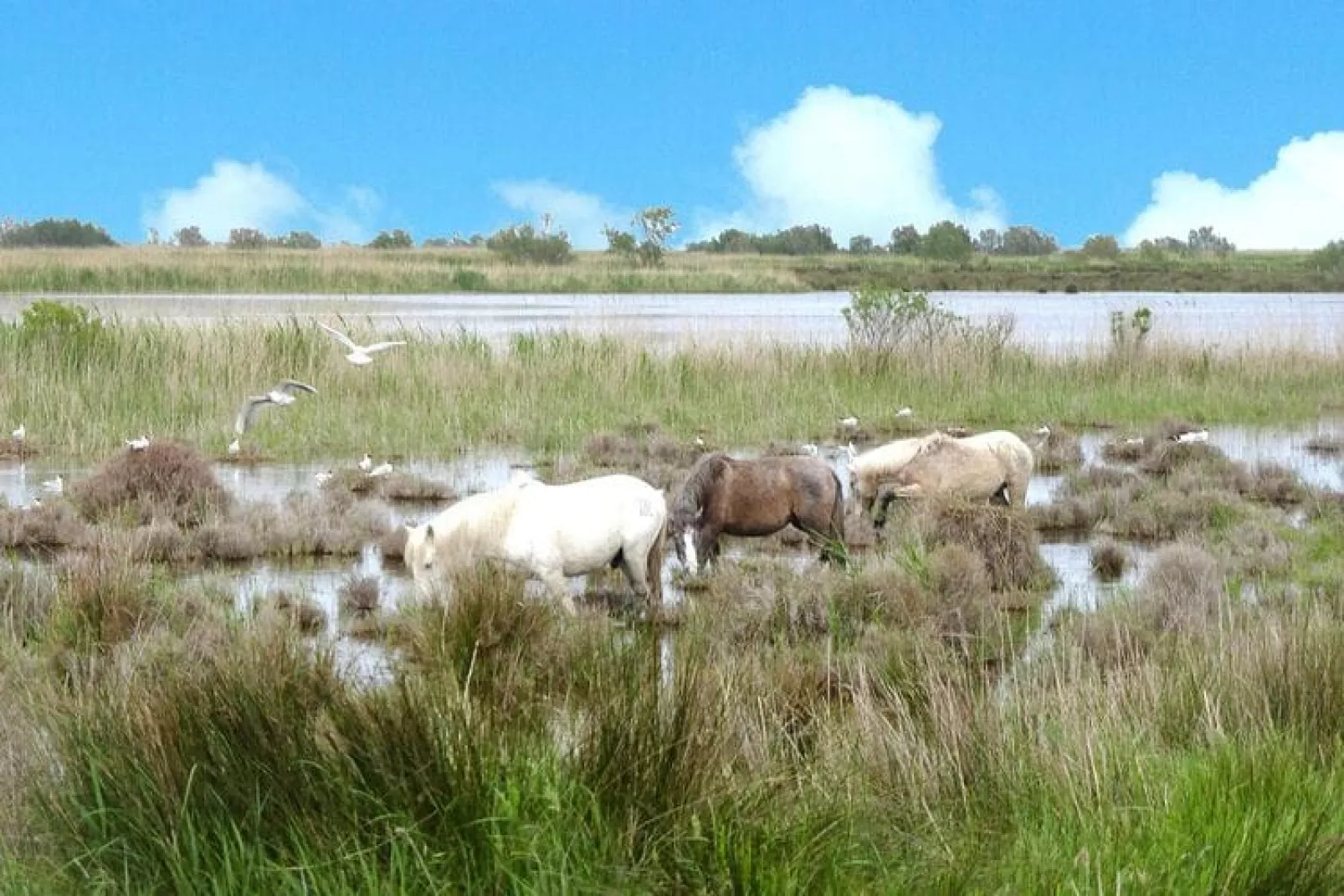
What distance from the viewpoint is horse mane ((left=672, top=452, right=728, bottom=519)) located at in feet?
33.5

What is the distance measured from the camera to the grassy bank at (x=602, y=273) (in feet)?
184

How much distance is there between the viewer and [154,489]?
13.1m

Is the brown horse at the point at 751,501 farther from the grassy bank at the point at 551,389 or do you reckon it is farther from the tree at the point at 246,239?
the tree at the point at 246,239

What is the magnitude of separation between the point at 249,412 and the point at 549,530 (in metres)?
8.50

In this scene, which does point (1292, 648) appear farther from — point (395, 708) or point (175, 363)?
point (175, 363)

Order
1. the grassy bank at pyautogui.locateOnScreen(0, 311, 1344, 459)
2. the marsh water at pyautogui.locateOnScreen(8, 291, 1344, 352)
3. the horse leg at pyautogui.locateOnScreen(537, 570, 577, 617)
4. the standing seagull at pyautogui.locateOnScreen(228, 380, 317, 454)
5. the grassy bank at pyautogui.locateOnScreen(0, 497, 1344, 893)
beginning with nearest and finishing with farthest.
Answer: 1. the grassy bank at pyautogui.locateOnScreen(0, 497, 1344, 893)
2. the horse leg at pyautogui.locateOnScreen(537, 570, 577, 617)
3. the standing seagull at pyautogui.locateOnScreen(228, 380, 317, 454)
4. the grassy bank at pyautogui.locateOnScreen(0, 311, 1344, 459)
5. the marsh water at pyautogui.locateOnScreen(8, 291, 1344, 352)

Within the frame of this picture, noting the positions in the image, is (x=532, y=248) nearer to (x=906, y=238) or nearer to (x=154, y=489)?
(x=906, y=238)

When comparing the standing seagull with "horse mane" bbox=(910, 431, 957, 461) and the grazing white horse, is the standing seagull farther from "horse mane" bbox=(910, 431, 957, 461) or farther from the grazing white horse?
the grazing white horse

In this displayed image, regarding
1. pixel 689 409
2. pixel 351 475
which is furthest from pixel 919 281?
pixel 351 475

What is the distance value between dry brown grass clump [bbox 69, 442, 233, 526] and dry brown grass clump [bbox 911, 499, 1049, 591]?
5101mm

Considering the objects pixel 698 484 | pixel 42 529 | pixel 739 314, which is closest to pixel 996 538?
pixel 698 484

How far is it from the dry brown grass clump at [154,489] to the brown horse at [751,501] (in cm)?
397

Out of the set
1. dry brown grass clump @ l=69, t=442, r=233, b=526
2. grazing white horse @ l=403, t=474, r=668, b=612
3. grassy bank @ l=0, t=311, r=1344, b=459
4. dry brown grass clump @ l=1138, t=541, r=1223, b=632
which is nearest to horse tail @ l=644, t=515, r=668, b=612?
grazing white horse @ l=403, t=474, r=668, b=612

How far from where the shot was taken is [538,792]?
4.19 meters
